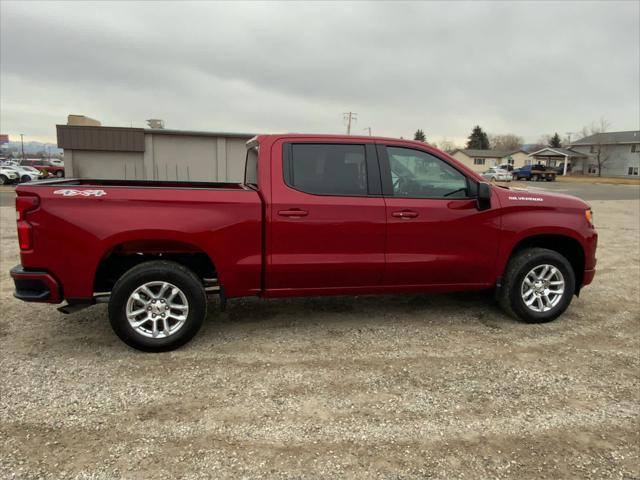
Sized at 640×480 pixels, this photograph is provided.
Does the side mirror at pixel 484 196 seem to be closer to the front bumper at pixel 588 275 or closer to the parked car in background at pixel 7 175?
the front bumper at pixel 588 275

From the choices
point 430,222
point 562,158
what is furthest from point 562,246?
point 562,158

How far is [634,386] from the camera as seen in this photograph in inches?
137

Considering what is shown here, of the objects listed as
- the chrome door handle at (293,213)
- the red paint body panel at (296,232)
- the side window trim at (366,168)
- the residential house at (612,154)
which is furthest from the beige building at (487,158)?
the chrome door handle at (293,213)

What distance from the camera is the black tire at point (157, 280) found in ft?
12.3

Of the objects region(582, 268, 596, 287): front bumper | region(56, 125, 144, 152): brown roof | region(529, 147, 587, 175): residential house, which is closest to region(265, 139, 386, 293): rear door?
region(582, 268, 596, 287): front bumper

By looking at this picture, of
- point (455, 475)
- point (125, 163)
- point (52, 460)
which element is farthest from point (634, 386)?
point (125, 163)

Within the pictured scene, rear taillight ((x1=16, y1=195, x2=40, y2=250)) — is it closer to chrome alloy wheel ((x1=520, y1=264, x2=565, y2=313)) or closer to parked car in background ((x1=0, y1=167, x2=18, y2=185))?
chrome alloy wheel ((x1=520, y1=264, x2=565, y2=313))

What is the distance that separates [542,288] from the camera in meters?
4.70

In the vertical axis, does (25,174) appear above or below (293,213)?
above

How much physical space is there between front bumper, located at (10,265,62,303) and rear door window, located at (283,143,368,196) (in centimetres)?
212

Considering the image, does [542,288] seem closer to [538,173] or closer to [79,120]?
[79,120]

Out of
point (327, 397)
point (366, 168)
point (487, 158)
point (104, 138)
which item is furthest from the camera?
point (487, 158)

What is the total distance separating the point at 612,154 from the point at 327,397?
7513 cm

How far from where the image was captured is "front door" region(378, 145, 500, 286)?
168 inches
